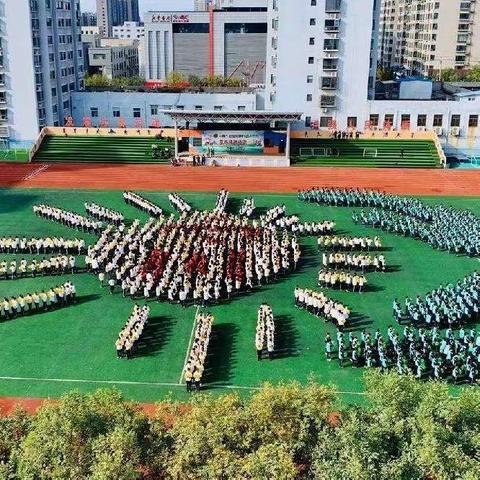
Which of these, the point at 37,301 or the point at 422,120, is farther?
the point at 422,120

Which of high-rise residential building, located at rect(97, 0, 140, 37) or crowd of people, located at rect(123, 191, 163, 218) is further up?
high-rise residential building, located at rect(97, 0, 140, 37)

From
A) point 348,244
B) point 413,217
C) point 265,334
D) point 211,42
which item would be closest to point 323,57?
point 413,217

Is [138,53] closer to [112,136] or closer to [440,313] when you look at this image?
[112,136]

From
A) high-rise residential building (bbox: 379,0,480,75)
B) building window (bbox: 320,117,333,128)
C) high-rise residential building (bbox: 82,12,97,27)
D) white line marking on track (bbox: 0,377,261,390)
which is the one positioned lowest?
white line marking on track (bbox: 0,377,261,390)

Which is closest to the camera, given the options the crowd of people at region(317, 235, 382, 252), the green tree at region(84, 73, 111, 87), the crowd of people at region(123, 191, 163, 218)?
the crowd of people at region(317, 235, 382, 252)

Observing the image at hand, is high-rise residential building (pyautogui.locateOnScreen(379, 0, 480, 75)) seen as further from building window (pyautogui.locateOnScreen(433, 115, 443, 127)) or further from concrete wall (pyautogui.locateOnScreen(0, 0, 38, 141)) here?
concrete wall (pyautogui.locateOnScreen(0, 0, 38, 141))

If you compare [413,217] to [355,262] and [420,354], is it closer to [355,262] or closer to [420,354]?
[355,262]

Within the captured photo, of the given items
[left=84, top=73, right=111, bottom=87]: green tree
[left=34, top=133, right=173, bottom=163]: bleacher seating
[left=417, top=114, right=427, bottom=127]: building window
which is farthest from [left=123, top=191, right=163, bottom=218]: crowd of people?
[left=84, top=73, right=111, bottom=87]: green tree
